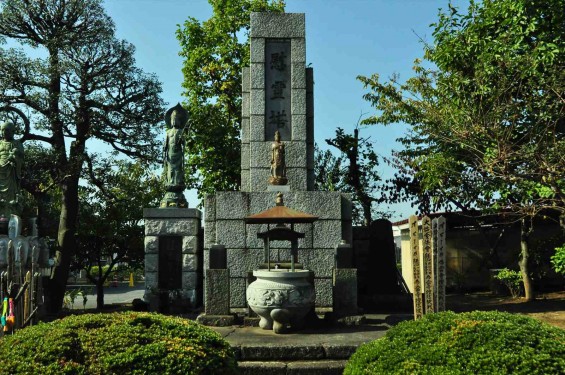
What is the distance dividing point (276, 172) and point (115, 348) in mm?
6739

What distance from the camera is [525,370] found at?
12.1 feet

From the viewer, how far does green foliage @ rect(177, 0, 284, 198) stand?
18.8m

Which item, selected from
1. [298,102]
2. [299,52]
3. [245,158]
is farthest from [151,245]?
[299,52]

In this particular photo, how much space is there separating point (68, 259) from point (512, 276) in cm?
1284

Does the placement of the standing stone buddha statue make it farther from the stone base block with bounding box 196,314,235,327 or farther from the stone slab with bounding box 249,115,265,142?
the stone base block with bounding box 196,314,235,327

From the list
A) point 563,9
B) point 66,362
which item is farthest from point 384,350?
point 563,9

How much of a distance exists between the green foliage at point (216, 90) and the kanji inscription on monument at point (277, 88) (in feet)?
24.7

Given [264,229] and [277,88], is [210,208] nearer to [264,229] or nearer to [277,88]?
[264,229]

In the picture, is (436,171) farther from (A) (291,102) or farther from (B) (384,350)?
(B) (384,350)

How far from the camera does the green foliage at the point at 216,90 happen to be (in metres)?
18.8

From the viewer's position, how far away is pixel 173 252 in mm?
11484

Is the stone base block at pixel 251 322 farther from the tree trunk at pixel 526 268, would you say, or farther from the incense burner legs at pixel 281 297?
the tree trunk at pixel 526 268

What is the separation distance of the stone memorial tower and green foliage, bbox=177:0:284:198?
7.49m

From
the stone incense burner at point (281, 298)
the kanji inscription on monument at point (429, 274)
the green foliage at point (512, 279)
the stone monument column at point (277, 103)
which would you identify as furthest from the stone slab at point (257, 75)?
the green foliage at point (512, 279)
